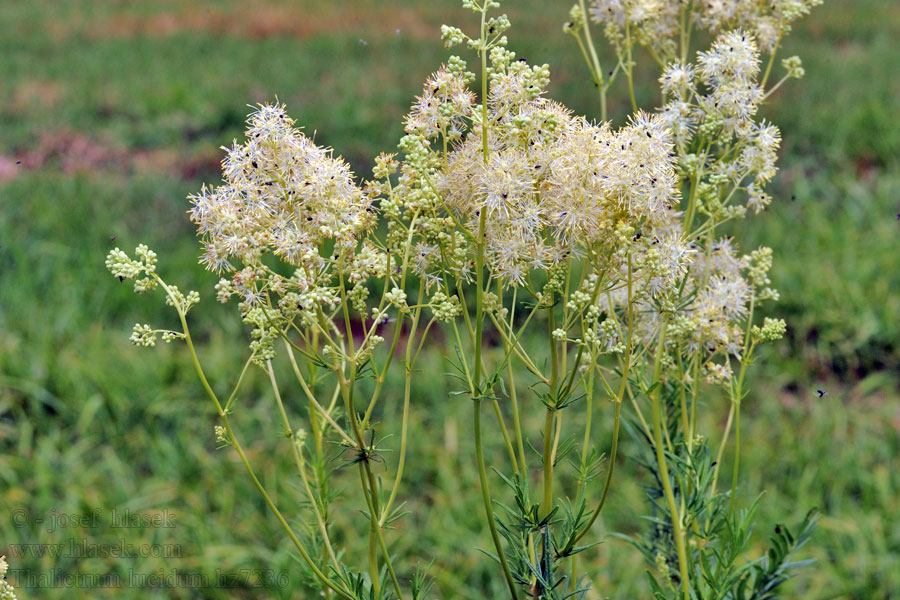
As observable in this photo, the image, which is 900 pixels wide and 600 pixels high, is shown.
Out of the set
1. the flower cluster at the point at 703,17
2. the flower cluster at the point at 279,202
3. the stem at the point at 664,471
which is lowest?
the stem at the point at 664,471

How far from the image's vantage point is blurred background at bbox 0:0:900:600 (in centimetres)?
298

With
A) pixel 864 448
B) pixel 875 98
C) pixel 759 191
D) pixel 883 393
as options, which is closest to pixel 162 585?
pixel 759 191

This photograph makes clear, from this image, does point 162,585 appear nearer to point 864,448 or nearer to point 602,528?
point 602,528

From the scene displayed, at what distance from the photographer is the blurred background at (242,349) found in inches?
117

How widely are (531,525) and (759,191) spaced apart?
519 millimetres

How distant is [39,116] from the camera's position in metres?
6.85

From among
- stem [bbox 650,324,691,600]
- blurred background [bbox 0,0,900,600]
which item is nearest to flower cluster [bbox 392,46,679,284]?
stem [bbox 650,324,691,600]

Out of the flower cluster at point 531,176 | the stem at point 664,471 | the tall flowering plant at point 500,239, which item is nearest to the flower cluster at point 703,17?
the tall flowering plant at point 500,239

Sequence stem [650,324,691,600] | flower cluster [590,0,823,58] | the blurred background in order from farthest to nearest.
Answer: the blurred background
flower cluster [590,0,823,58]
stem [650,324,691,600]

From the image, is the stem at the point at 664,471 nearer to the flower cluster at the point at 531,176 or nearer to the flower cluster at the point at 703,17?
the flower cluster at the point at 531,176

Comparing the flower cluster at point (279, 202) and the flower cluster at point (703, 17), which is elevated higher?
the flower cluster at point (703, 17)

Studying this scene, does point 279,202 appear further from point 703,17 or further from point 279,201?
point 703,17

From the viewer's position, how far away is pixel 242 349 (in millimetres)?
4070

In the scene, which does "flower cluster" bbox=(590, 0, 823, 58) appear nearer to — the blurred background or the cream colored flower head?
the blurred background
